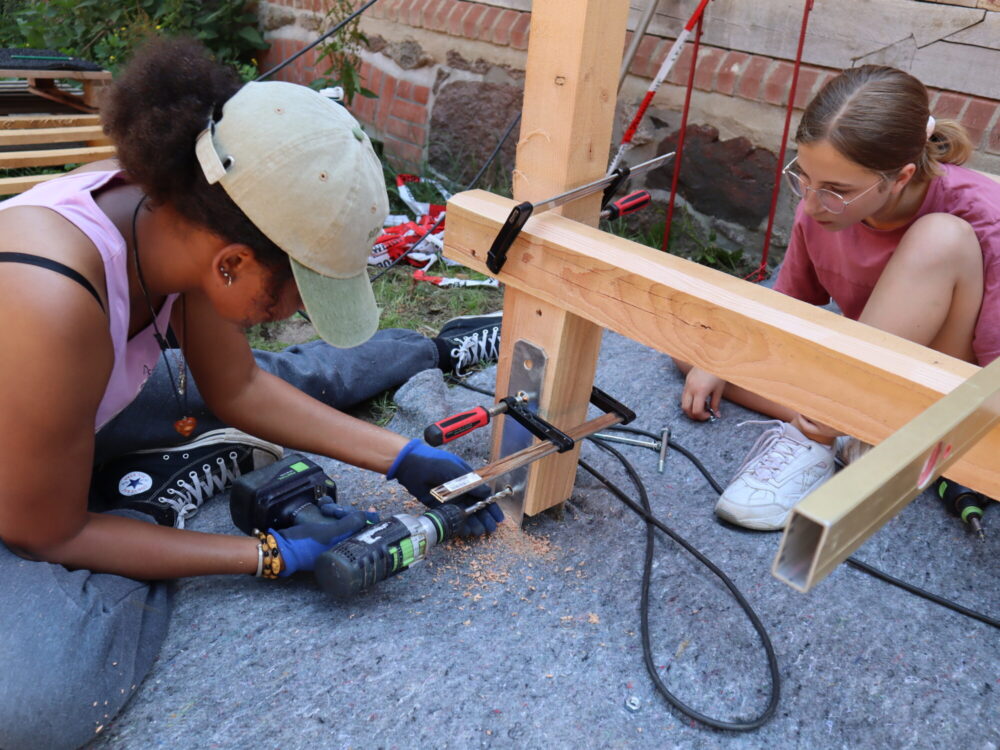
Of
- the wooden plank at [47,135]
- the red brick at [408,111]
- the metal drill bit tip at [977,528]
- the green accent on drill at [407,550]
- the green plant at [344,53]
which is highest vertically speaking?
the green plant at [344,53]

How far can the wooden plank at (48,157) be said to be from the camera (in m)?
3.14

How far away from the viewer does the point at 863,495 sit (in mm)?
640

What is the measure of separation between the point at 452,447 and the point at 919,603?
1124 mm

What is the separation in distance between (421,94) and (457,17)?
403 mm

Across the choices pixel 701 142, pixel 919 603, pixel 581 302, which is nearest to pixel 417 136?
pixel 701 142

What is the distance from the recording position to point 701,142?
314 centimetres

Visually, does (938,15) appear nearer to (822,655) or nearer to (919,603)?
(919,603)

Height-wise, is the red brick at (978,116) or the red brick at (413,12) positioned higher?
the red brick at (978,116)

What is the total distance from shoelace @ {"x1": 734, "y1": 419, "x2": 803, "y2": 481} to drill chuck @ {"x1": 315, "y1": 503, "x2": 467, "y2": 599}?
30.4 inches

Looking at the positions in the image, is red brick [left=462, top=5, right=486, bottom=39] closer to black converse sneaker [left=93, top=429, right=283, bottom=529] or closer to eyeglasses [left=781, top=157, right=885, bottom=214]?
eyeglasses [left=781, top=157, right=885, bottom=214]

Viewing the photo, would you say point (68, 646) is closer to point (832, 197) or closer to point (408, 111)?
point (832, 197)

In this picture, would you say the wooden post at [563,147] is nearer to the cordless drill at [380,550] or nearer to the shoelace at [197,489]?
the cordless drill at [380,550]

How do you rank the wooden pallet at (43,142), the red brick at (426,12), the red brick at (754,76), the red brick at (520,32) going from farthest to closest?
the red brick at (426,12)
the red brick at (520,32)
the wooden pallet at (43,142)
the red brick at (754,76)

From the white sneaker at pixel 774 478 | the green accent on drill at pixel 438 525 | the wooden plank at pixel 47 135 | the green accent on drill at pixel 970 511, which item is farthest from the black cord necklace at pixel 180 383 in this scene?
the wooden plank at pixel 47 135
